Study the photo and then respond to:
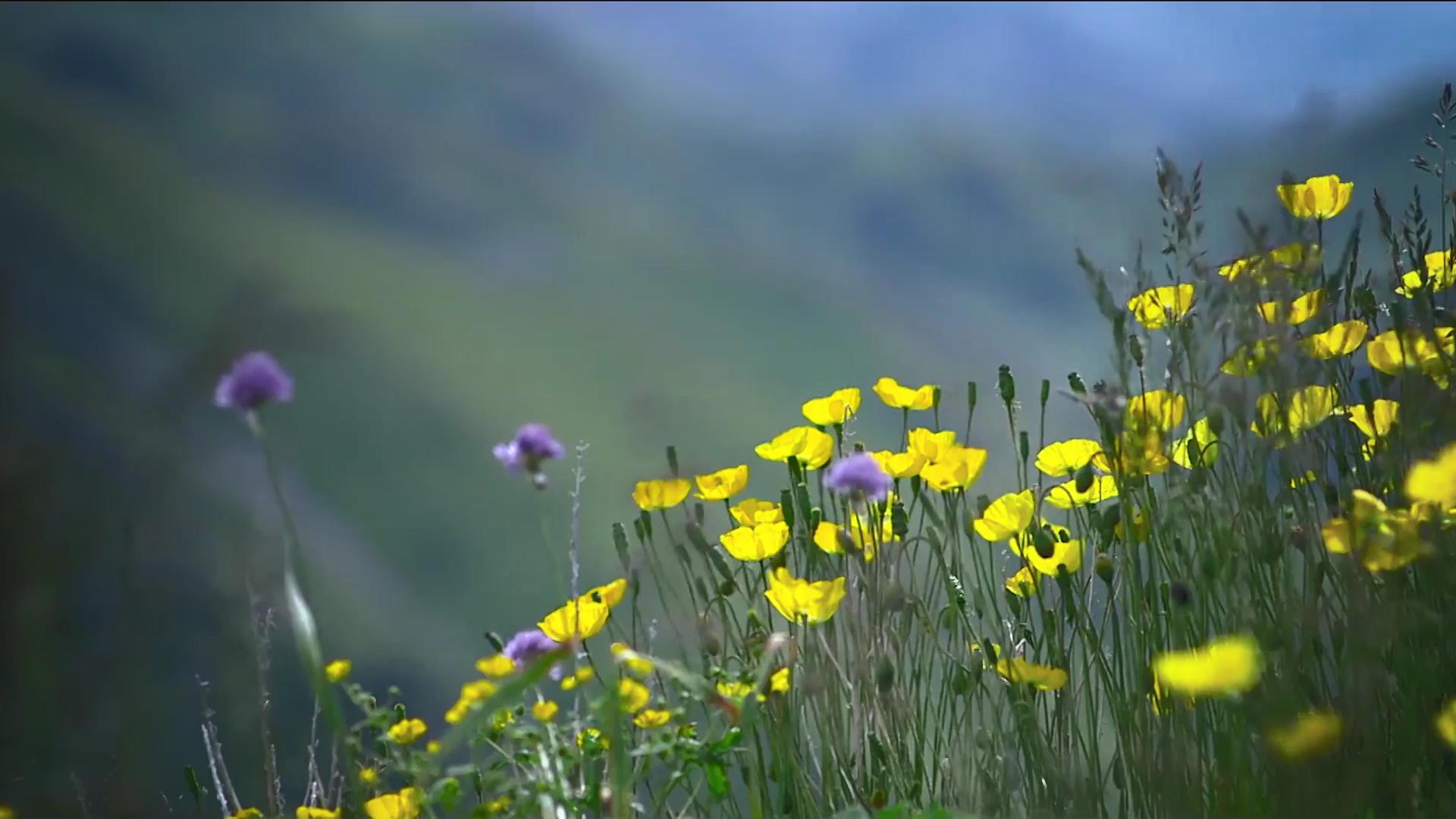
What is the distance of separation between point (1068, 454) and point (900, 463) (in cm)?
21

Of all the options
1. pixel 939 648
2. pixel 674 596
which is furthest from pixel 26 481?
pixel 939 648

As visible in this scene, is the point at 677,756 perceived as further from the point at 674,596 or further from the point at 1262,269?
the point at 1262,269

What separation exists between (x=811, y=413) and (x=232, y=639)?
0.67 m

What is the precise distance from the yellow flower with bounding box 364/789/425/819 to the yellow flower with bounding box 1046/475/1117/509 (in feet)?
2.35

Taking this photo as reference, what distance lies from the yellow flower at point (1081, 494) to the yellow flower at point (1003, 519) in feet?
0.22

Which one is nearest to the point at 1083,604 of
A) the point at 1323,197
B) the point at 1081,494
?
the point at 1081,494

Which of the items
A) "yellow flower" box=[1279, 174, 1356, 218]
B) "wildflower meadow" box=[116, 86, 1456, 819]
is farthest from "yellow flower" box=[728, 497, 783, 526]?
"yellow flower" box=[1279, 174, 1356, 218]

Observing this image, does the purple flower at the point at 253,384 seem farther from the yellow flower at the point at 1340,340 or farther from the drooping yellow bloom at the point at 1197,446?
the yellow flower at the point at 1340,340

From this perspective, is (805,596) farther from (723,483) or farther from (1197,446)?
(1197,446)

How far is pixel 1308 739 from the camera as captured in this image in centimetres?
77

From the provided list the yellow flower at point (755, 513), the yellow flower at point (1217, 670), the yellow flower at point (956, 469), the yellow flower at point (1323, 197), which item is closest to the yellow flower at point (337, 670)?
→ the yellow flower at point (755, 513)

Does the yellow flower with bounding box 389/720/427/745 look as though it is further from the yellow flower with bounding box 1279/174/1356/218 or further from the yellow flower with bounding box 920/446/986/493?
the yellow flower with bounding box 1279/174/1356/218

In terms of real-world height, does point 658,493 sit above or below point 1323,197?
below

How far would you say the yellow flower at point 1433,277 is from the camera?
1222 mm
